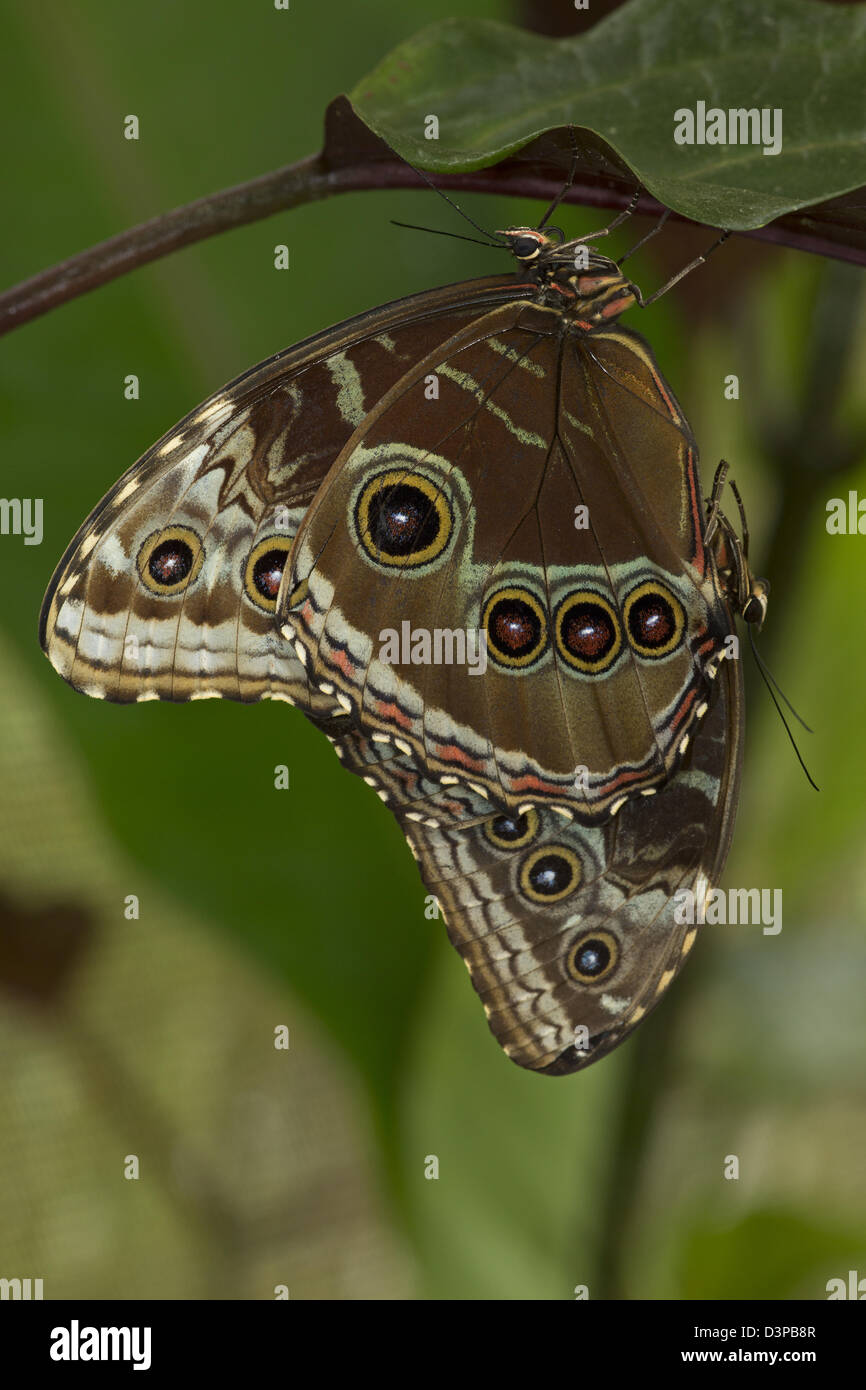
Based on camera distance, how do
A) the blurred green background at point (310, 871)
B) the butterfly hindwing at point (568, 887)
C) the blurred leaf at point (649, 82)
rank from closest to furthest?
the blurred leaf at point (649, 82) → the butterfly hindwing at point (568, 887) → the blurred green background at point (310, 871)

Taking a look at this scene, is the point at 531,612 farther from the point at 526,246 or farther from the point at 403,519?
the point at 526,246

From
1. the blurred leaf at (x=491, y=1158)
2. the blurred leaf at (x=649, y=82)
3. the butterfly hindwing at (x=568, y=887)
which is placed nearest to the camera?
the blurred leaf at (x=649, y=82)

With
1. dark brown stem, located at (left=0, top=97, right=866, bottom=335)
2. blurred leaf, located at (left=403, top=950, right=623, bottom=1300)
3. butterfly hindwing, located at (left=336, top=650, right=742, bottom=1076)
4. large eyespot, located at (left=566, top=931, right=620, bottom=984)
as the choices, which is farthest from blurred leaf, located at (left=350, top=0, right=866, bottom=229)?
blurred leaf, located at (left=403, top=950, right=623, bottom=1300)

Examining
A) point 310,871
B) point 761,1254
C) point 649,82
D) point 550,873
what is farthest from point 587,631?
point 761,1254

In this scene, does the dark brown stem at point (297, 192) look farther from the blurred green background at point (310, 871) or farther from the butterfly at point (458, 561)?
the blurred green background at point (310, 871)

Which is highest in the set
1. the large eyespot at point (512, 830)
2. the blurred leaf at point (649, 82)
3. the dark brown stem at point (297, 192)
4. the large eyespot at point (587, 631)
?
the blurred leaf at point (649, 82)

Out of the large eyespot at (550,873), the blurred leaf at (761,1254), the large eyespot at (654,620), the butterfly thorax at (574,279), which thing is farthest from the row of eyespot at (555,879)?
the blurred leaf at (761,1254)

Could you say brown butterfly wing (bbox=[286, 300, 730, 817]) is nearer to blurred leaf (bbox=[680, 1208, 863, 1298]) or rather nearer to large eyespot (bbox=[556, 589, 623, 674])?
large eyespot (bbox=[556, 589, 623, 674])

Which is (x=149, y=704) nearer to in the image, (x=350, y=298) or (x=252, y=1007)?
(x=350, y=298)
